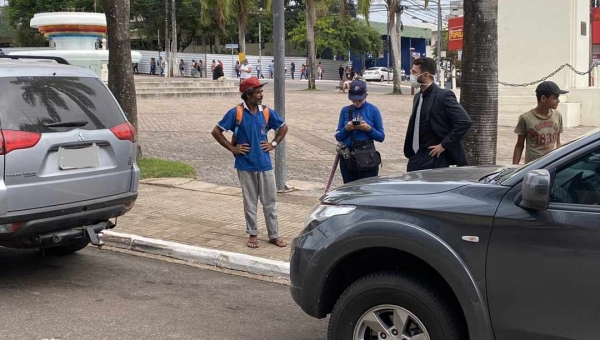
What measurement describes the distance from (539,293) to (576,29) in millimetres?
18083

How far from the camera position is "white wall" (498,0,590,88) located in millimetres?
19156

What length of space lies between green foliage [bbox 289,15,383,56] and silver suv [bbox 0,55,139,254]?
178 ft

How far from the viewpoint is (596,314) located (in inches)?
122

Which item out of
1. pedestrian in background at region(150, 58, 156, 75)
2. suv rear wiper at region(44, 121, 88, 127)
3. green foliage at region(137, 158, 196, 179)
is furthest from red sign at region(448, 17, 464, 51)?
suv rear wiper at region(44, 121, 88, 127)

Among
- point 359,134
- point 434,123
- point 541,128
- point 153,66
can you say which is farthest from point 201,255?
point 153,66

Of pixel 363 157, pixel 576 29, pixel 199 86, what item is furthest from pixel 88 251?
pixel 199 86

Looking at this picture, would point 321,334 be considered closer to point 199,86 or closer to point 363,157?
point 363,157

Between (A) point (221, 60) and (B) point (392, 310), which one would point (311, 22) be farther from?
(B) point (392, 310)

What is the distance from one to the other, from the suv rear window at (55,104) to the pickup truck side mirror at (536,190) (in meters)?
3.76

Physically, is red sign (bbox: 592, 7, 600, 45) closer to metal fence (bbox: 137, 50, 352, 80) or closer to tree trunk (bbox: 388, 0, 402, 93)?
tree trunk (bbox: 388, 0, 402, 93)

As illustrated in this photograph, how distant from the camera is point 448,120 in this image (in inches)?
240

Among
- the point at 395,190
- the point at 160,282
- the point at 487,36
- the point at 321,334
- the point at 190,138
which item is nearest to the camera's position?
the point at 395,190

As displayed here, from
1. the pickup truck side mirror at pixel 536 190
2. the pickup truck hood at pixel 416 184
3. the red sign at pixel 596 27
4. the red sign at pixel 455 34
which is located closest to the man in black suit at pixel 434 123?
the pickup truck hood at pixel 416 184

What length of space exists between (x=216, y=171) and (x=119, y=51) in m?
2.49
